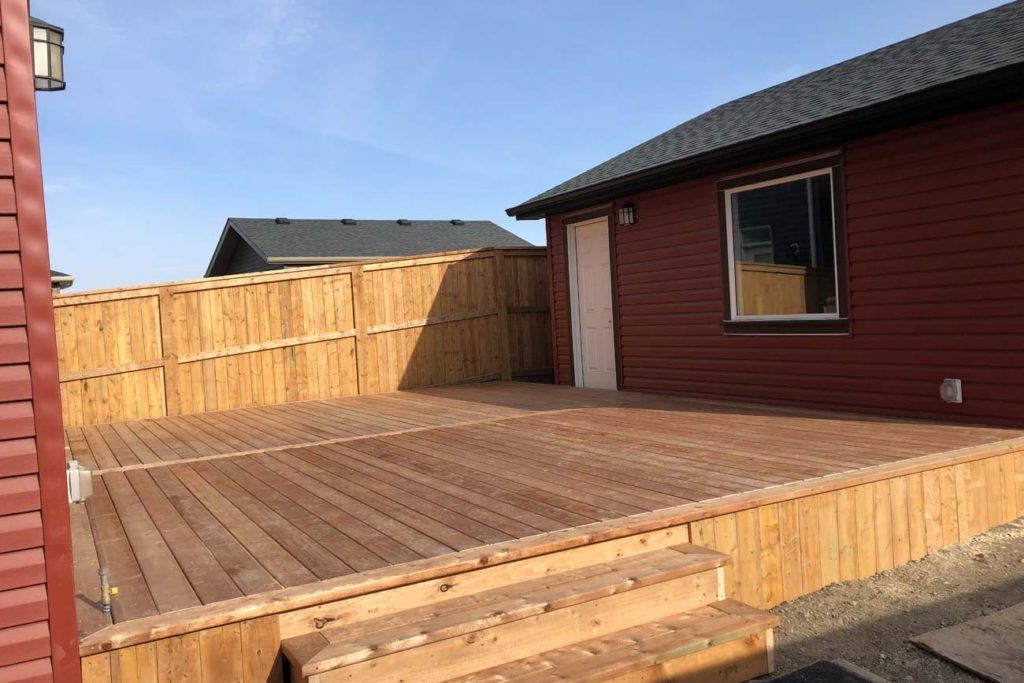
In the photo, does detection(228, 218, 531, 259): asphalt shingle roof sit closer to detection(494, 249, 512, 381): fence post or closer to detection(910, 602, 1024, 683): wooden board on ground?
detection(494, 249, 512, 381): fence post

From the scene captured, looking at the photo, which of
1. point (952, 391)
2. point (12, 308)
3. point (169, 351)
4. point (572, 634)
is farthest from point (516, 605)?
point (169, 351)

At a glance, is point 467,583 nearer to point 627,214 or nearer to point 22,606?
point 22,606

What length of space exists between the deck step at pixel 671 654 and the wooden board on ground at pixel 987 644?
2.43 ft

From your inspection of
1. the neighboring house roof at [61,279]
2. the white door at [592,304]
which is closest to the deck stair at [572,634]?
the white door at [592,304]

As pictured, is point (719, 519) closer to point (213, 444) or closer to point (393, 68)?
point (213, 444)

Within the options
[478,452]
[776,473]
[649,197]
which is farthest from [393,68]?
[776,473]

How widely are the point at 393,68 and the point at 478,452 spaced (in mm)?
17023

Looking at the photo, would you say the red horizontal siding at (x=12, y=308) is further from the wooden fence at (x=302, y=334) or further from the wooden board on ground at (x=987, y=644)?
the wooden fence at (x=302, y=334)

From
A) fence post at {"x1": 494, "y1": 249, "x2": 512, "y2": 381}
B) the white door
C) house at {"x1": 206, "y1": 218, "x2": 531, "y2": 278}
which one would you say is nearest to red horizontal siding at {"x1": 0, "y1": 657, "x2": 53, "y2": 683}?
the white door

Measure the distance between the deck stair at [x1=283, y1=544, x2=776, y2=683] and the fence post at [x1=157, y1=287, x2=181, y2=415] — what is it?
6544mm

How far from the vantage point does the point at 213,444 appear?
6.15 m

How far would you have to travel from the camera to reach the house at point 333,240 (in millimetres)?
17141

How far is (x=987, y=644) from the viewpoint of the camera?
122 inches

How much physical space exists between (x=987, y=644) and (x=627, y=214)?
Answer: 590cm
